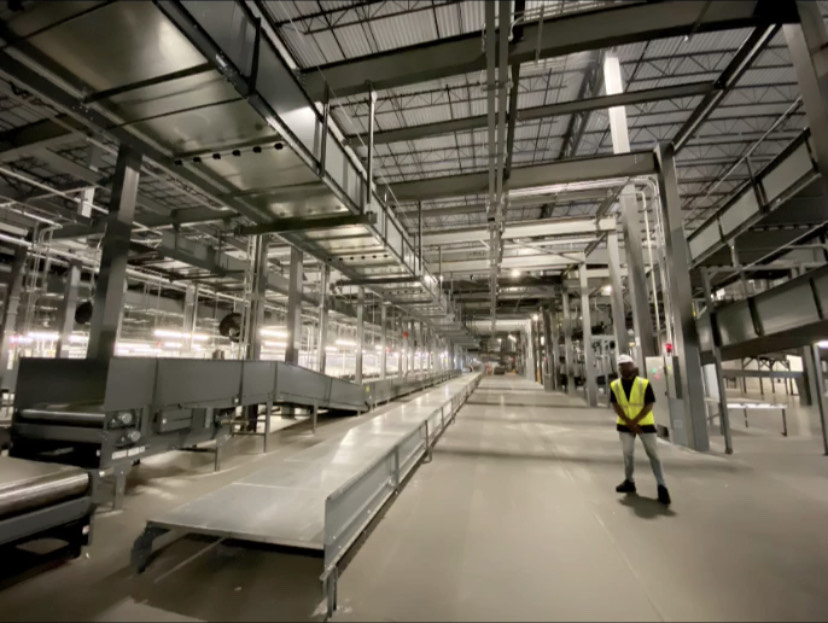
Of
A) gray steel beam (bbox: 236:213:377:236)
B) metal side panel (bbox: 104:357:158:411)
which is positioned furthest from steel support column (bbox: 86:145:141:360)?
gray steel beam (bbox: 236:213:377:236)

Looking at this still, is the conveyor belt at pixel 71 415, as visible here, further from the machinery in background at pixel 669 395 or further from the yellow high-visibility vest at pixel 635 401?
the machinery in background at pixel 669 395

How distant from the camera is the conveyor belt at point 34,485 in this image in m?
1.99

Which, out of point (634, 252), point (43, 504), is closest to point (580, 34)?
point (634, 252)

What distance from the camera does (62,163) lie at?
5012 millimetres

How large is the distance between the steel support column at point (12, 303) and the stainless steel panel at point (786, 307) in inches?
488

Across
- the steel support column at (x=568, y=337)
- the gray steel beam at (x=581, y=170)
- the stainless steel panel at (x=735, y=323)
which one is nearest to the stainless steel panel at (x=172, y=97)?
the gray steel beam at (x=581, y=170)

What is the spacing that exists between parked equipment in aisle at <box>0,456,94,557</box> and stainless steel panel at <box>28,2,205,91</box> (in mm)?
2731

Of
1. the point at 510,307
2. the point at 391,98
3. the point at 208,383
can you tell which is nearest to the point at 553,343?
the point at 510,307

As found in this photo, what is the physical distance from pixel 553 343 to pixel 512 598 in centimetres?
1625

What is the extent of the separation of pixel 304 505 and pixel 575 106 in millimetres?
6127

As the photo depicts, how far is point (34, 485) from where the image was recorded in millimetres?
2098

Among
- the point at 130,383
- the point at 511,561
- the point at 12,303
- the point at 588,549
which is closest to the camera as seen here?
the point at 511,561

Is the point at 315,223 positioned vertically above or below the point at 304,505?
above

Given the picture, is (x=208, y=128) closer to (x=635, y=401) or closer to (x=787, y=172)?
(x=635, y=401)
